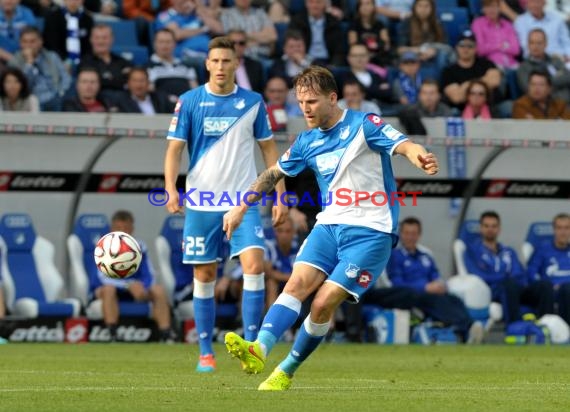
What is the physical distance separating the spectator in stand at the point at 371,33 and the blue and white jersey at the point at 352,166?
1011 centimetres

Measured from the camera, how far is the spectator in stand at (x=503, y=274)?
53.8 feet

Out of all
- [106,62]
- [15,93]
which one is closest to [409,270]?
[106,62]

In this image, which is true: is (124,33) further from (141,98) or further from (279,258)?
(279,258)

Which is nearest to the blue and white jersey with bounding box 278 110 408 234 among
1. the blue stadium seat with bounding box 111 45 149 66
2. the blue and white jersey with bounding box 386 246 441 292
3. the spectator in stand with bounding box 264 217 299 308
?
the spectator in stand with bounding box 264 217 299 308

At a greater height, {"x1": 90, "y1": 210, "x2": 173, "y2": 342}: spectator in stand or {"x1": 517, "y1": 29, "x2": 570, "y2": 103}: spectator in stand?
{"x1": 517, "y1": 29, "x2": 570, "y2": 103}: spectator in stand

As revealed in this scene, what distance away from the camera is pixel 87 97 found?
631 inches

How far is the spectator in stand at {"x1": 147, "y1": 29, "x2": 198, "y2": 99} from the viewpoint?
17.0m

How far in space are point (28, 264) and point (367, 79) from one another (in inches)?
193

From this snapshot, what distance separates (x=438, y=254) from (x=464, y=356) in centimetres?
407

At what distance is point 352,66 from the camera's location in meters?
18.1

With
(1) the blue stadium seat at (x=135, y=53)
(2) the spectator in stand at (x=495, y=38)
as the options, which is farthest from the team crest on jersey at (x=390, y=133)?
(2) the spectator in stand at (x=495, y=38)

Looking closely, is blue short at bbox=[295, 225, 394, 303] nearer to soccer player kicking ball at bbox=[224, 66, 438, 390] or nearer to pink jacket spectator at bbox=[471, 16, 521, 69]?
soccer player kicking ball at bbox=[224, 66, 438, 390]

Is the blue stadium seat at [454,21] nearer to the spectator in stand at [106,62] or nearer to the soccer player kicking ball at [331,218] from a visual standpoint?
the spectator in stand at [106,62]

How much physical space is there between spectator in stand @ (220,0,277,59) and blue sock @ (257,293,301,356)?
1007 centimetres
